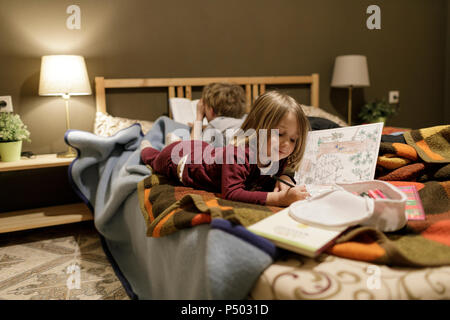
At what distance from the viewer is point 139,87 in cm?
229

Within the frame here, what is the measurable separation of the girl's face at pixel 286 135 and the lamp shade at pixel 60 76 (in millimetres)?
1285

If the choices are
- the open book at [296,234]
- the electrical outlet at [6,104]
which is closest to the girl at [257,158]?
the open book at [296,234]

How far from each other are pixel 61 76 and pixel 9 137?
0.41 metres

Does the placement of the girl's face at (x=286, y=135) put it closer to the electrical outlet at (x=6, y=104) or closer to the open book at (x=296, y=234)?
the open book at (x=296, y=234)

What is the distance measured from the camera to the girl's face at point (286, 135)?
109cm

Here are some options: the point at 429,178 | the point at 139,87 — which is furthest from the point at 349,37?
the point at 429,178

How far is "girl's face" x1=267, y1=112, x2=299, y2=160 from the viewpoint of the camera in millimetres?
1088

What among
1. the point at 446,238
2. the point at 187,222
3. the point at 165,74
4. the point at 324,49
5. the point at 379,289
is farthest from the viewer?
the point at 324,49

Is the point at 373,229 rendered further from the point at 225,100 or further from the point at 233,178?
the point at 225,100

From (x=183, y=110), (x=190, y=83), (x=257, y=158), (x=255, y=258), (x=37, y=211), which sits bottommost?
(x=37, y=211)

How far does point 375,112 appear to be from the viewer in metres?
2.86

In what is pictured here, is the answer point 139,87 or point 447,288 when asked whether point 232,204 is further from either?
point 139,87

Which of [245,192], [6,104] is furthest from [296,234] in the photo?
[6,104]

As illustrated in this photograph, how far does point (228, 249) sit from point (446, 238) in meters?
0.45
